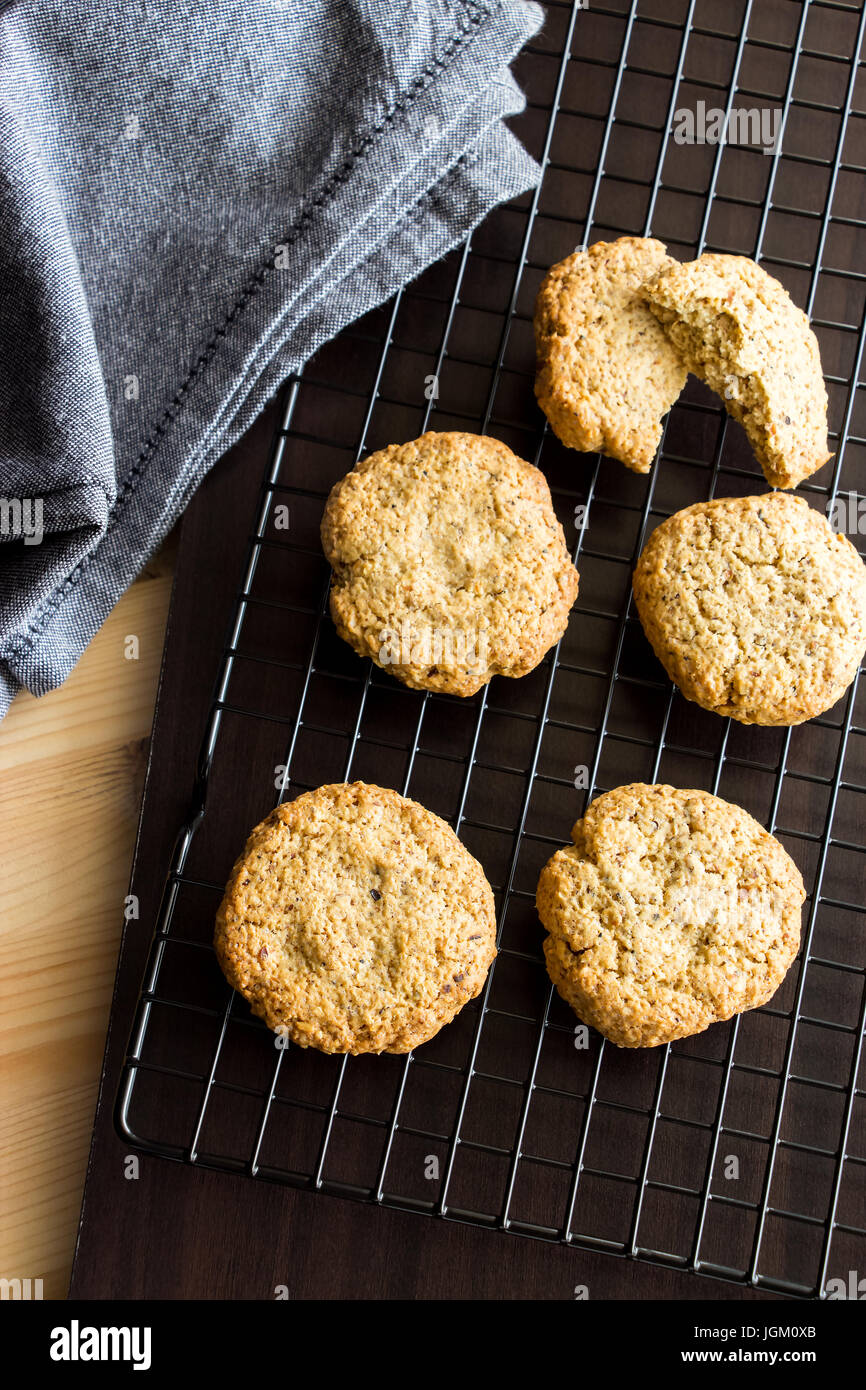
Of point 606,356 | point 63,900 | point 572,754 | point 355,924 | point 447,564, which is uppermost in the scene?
point 606,356

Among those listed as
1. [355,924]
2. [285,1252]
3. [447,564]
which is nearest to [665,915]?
[355,924]

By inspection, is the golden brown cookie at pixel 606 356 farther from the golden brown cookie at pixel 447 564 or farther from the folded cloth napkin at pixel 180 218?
the folded cloth napkin at pixel 180 218

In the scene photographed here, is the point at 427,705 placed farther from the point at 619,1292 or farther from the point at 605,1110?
the point at 619,1292

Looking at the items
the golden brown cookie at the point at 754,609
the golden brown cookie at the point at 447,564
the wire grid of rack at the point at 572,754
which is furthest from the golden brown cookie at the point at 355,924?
the golden brown cookie at the point at 754,609

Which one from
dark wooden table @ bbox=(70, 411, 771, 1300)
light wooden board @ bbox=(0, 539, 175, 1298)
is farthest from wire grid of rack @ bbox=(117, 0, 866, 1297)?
light wooden board @ bbox=(0, 539, 175, 1298)

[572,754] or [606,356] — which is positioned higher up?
[606,356]

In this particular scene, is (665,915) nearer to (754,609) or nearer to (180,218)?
(754,609)

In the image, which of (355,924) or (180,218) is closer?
(355,924)

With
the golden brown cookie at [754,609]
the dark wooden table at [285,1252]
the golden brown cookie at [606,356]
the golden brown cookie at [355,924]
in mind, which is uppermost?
the golden brown cookie at [606,356]
